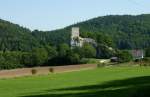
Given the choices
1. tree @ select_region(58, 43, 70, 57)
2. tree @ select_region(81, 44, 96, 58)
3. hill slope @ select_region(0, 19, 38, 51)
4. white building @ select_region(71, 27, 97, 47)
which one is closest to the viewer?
tree @ select_region(58, 43, 70, 57)

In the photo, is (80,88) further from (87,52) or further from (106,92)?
(87,52)

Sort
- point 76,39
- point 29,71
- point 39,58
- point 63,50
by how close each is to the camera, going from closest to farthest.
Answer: point 29,71 → point 39,58 → point 63,50 → point 76,39

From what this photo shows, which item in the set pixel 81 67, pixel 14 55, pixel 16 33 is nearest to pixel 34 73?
pixel 81 67

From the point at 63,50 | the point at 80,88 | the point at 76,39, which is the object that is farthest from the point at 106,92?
the point at 76,39

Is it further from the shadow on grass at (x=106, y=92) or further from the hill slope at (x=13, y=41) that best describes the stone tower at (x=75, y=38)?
the shadow on grass at (x=106, y=92)

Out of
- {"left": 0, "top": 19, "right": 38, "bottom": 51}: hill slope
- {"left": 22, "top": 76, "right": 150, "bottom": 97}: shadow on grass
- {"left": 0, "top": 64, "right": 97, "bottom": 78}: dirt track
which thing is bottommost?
{"left": 0, "top": 64, "right": 97, "bottom": 78}: dirt track

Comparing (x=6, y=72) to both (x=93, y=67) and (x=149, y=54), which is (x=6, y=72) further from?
(x=149, y=54)

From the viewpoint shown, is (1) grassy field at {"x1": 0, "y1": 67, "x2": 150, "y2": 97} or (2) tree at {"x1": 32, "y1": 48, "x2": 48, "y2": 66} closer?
(1) grassy field at {"x1": 0, "y1": 67, "x2": 150, "y2": 97}

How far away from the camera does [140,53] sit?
592ft

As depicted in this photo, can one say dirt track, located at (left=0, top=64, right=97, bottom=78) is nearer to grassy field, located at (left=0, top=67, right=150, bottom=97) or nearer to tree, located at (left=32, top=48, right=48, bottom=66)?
grassy field, located at (left=0, top=67, right=150, bottom=97)

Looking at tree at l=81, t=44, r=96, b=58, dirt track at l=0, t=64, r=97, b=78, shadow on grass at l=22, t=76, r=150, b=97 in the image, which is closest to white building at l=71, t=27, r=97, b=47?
tree at l=81, t=44, r=96, b=58

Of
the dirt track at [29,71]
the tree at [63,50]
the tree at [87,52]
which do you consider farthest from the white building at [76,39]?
the dirt track at [29,71]

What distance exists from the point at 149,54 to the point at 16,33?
59.2m

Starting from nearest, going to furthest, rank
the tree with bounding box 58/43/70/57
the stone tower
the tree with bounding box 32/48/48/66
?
the tree with bounding box 32/48/48/66 < the tree with bounding box 58/43/70/57 < the stone tower
